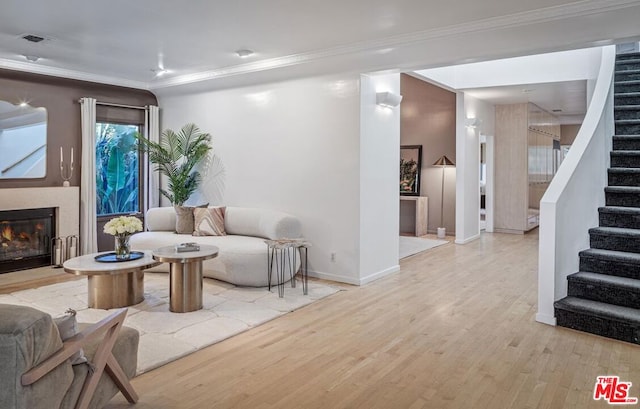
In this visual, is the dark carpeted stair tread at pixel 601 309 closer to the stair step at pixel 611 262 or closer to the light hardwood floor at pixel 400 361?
the light hardwood floor at pixel 400 361

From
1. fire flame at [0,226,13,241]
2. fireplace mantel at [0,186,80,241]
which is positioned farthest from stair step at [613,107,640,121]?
fire flame at [0,226,13,241]

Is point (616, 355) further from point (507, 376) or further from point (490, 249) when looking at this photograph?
point (490, 249)

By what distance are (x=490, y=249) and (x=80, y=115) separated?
6747mm

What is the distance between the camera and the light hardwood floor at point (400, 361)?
2721 millimetres

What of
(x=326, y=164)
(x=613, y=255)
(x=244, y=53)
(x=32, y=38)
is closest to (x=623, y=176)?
(x=613, y=255)

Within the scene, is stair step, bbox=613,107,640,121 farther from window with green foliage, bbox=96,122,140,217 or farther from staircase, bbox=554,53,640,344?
window with green foliage, bbox=96,122,140,217

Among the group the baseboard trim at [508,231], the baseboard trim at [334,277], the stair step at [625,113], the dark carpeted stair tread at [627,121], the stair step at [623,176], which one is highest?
the stair step at [625,113]

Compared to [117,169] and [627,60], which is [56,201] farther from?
[627,60]

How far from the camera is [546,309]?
403cm

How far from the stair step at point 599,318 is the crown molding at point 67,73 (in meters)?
6.43

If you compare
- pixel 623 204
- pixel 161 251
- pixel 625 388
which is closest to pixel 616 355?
pixel 625 388

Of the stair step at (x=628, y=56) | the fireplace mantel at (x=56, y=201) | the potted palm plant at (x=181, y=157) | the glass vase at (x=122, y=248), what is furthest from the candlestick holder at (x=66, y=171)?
the stair step at (x=628, y=56)

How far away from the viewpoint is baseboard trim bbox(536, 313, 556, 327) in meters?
3.98

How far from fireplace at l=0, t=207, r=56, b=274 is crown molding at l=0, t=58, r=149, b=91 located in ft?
6.01
